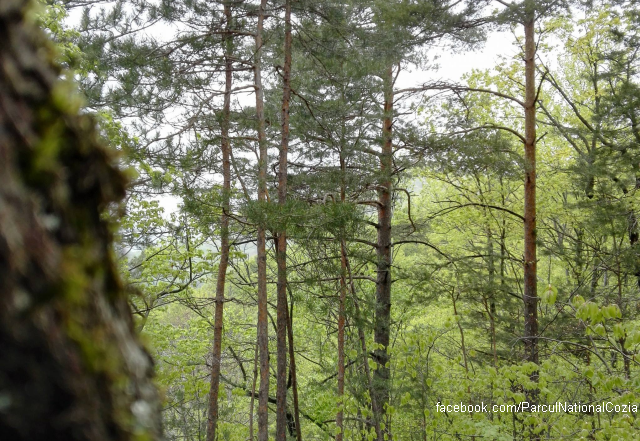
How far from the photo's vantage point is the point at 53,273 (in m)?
0.48

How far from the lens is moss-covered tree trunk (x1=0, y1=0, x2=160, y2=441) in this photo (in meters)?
0.44

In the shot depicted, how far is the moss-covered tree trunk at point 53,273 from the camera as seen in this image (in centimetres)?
44

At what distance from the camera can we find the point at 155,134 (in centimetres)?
722

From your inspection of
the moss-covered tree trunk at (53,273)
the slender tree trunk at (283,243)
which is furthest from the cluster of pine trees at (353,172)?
the moss-covered tree trunk at (53,273)

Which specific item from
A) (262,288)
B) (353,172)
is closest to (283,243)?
(262,288)

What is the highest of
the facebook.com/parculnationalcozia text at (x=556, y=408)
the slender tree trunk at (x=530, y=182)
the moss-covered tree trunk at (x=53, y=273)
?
the slender tree trunk at (x=530, y=182)

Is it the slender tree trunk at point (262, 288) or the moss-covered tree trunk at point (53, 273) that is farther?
the slender tree trunk at point (262, 288)

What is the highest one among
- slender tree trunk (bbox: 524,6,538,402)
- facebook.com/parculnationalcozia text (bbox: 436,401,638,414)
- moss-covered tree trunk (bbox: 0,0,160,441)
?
slender tree trunk (bbox: 524,6,538,402)

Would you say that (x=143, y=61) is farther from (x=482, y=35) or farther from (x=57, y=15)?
(x=482, y=35)

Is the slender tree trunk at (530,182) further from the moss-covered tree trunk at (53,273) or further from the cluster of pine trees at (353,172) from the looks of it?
the moss-covered tree trunk at (53,273)

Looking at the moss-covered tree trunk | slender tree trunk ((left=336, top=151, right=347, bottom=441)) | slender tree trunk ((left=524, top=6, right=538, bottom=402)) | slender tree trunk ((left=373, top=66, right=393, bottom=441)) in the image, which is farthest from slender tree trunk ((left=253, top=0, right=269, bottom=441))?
the moss-covered tree trunk

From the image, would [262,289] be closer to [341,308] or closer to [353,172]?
[341,308]

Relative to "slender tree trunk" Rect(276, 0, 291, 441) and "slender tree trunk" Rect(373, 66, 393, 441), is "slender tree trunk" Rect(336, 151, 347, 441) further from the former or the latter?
"slender tree trunk" Rect(276, 0, 291, 441)

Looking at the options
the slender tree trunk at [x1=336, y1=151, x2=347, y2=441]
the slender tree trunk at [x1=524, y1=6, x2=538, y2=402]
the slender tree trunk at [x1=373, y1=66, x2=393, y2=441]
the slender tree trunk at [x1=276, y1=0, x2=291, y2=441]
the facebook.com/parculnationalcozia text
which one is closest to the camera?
the facebook.com/parculnationalcozia text
